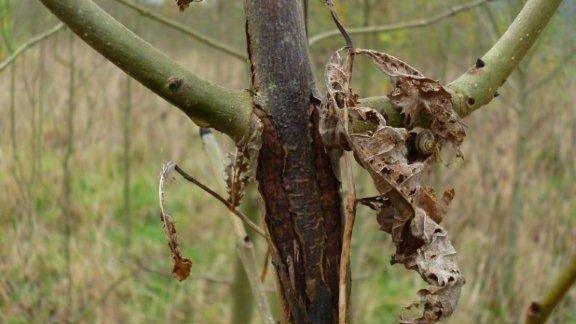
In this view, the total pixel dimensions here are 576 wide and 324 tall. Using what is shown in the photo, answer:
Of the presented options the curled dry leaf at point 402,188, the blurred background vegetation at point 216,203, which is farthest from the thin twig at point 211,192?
the blurred background vegetation at point 216,203

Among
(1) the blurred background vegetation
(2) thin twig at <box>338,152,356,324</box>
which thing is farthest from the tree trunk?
(1) the blurred background vegetation

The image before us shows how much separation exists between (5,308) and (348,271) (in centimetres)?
373

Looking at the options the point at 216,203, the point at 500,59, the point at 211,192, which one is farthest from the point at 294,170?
the point at 216,203

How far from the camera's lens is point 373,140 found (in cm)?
75

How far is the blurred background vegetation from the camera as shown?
A: 388 cm

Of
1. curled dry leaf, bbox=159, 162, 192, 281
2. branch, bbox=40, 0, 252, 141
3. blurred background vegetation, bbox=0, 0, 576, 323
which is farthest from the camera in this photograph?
blurred background vegetation, bbox=0, 0, 576, 323

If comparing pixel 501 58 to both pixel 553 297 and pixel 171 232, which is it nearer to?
pixel 553 297

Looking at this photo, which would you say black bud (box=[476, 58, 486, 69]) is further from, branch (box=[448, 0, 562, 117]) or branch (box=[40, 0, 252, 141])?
branch (box=[40, 0, 252, 141])

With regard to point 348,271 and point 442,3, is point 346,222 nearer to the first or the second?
point 348,271

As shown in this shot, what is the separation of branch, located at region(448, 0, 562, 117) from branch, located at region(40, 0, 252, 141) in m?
0.30

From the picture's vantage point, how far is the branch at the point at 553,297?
729mm

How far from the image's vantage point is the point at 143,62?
0.66m

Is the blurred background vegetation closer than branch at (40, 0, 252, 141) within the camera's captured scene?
No

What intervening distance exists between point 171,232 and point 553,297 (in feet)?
1.41
